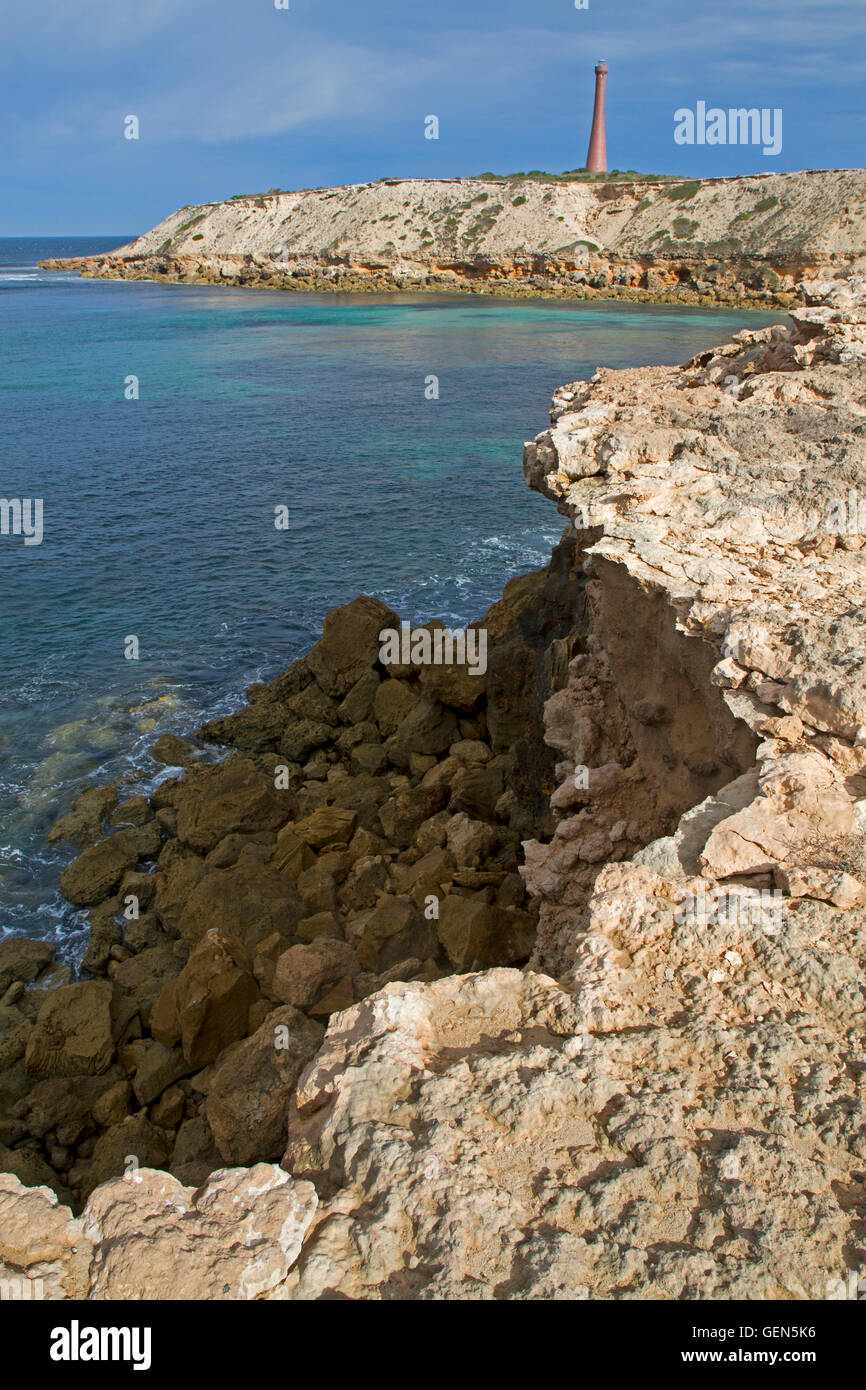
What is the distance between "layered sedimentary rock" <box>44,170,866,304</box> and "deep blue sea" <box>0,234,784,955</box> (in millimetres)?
23099

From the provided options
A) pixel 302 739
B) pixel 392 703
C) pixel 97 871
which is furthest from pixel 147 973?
pixel 392 703

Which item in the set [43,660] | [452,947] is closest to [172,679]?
[43,660]

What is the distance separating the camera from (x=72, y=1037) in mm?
11188

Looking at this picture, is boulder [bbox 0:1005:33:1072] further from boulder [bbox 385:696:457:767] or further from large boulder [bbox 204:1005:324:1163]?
boulder [bbox 385:696:457:767]

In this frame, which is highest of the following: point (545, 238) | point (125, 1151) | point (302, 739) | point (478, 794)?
point (545, 238)

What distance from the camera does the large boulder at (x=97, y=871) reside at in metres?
15.0

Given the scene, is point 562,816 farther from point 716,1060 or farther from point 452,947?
point 716,1060

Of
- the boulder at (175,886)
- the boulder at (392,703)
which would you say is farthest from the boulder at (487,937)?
the boulder at (392,703)

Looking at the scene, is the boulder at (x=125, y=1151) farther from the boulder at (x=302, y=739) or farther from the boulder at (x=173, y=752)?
the boulder at (x=173, y=752)

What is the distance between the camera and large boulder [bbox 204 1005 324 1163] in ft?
27.2

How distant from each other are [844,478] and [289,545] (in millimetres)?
22480

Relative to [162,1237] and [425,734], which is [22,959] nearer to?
[425,734]

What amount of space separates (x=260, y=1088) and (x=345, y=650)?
1136 cm

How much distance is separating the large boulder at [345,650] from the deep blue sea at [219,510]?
307 centimetres
